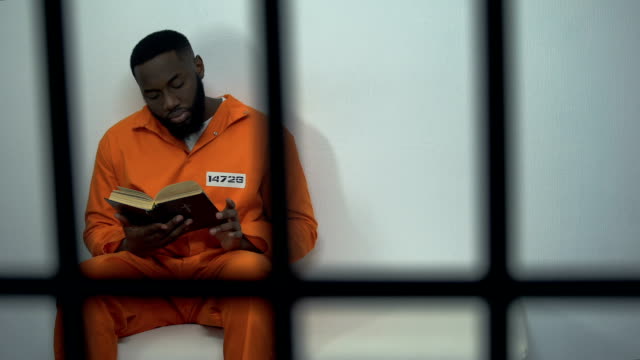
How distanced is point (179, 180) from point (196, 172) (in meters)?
0.06

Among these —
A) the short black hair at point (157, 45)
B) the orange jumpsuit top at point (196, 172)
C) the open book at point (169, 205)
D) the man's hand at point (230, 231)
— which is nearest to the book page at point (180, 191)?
the open book at point (169, 205)

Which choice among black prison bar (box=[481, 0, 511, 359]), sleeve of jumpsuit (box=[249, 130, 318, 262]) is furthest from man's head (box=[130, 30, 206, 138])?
black prison bar (box=[481, 0, 511, 359])

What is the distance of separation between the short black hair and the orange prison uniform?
195 mm

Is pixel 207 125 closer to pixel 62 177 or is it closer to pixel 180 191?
pixel 180 191

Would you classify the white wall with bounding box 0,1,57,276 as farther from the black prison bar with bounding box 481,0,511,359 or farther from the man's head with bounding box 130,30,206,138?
the black prison bar with bounding box 481,0,511,359

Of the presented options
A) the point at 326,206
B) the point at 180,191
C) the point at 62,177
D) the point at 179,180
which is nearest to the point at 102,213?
the point at 179,180

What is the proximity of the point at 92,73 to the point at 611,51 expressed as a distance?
5.96ft

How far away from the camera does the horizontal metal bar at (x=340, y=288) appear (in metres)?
0.45

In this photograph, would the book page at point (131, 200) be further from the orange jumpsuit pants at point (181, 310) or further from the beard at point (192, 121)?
the beard at point (192, 121)

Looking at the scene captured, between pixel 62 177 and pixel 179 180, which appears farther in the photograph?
pixel 179 180

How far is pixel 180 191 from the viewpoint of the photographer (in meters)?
1.63

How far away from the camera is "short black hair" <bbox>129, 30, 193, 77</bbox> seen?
2.02 metres

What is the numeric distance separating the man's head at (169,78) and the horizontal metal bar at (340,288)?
1579 millimetres

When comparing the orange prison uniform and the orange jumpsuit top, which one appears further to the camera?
the orange jumpsuit top
